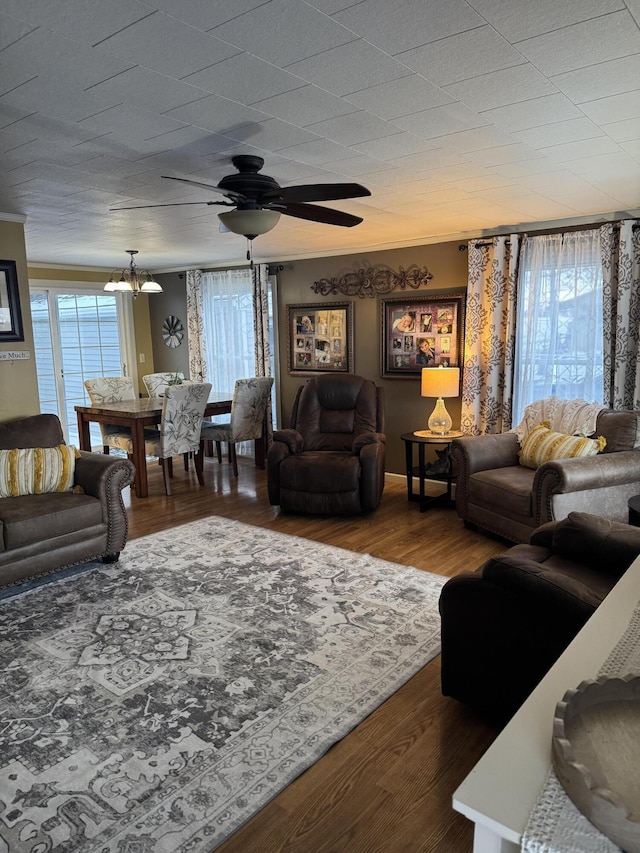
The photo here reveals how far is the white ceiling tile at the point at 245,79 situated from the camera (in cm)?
182

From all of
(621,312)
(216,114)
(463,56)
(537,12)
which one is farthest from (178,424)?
(537,12)

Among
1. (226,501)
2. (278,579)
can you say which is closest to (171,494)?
(226,501)

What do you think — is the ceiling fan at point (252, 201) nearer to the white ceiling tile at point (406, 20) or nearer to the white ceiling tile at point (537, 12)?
the white ceiling tile at point (406, 20)

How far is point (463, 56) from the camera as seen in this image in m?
1.81

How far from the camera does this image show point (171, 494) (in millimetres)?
5703

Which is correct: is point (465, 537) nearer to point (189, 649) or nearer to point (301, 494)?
point (301, 494)

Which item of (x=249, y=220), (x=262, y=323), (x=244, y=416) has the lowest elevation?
(x=244, y=416)

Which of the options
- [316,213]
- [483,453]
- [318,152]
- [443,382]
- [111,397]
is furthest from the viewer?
[111,397]

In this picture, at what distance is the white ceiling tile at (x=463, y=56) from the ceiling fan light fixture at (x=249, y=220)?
1031mm

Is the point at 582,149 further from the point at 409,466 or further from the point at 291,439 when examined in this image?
Answer: the point at 291,439

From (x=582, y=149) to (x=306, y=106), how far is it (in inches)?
55.4

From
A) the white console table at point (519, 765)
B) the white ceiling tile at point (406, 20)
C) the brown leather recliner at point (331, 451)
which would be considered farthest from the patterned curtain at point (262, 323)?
the white console table at point (519, 765)

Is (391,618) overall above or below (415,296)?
below

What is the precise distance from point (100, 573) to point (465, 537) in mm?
2544
